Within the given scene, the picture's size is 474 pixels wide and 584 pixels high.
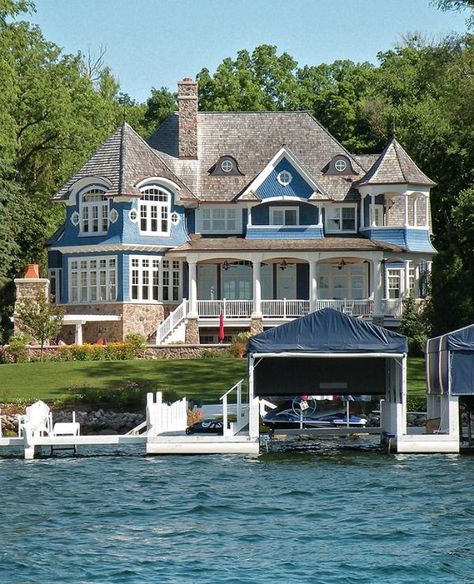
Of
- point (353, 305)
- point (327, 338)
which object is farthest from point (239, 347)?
point (327, 338)

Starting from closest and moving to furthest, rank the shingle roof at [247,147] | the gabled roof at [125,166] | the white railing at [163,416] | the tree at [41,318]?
the white railing at [163,416] < the tree at [41,318] < the gabled roof at [125,166] < the shingle roof at [247,147]

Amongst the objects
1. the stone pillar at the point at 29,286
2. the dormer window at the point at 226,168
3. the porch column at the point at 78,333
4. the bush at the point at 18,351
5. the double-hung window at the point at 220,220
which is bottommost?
the bush at the point at 18,351

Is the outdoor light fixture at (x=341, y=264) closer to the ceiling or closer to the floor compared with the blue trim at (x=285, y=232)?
closer to the floor

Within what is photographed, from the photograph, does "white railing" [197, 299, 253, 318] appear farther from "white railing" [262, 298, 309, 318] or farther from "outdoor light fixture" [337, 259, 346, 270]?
"outdoor light fixture" [337, 259, 346, 270]

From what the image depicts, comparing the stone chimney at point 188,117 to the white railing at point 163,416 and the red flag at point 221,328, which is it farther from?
the white railing at point 163,416

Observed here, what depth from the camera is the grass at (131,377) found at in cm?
4612

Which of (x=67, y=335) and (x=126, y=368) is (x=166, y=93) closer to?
(x=67, y=335)

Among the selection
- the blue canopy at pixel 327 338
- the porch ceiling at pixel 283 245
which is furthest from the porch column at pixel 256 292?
the blue canopy at pixel 327 338

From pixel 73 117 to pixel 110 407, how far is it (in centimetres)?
2882

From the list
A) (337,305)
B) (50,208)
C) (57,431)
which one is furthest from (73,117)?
(57,431)

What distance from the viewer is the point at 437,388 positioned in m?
37.0

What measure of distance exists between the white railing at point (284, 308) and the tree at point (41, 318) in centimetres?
932

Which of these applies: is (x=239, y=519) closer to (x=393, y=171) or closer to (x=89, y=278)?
(x=89, y=278)

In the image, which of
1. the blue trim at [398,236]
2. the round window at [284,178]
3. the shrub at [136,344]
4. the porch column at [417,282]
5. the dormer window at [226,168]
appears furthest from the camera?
the dormer window at [226,168]
